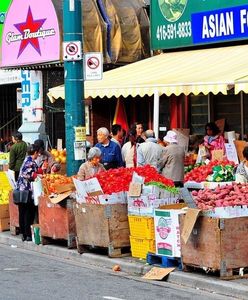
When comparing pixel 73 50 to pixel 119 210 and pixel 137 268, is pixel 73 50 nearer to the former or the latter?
pixel 119 210

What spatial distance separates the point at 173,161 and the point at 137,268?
9.93ft

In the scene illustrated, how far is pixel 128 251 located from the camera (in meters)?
12.2

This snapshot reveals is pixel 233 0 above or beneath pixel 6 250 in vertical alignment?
above

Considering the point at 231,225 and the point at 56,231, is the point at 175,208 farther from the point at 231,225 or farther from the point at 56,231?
the point at 56,231

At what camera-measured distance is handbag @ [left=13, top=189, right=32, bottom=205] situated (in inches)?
553

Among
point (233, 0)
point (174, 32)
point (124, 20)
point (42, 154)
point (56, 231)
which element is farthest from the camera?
point (124, 20)

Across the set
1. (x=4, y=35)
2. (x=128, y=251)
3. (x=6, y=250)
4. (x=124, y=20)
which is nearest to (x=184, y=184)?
(x=128, y=251)

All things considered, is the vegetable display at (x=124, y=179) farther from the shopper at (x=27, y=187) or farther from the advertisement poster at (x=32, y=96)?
the advertisement poster at (x=32, y=96)

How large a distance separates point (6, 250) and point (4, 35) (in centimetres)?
1008

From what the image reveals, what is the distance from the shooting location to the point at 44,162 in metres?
14.7

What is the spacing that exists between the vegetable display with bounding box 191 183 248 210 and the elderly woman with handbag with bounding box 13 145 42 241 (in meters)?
3.98

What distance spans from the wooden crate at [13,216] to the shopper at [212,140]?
382 cm

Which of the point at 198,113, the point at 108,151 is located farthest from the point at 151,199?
the point at 198,113

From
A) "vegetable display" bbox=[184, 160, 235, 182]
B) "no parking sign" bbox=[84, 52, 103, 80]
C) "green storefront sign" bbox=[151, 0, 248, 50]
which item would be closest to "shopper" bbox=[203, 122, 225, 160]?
"vegetable display" bbox=[184, 160, 235, 182]
